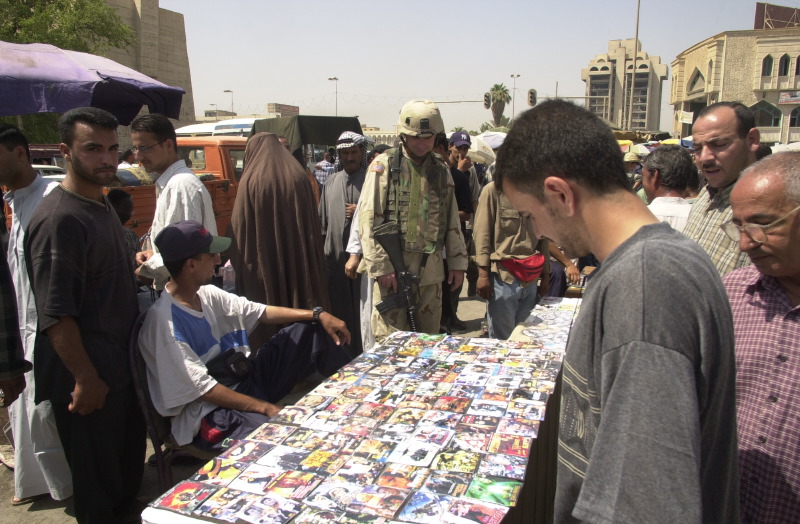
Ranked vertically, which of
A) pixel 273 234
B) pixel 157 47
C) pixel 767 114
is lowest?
pixel 273 234

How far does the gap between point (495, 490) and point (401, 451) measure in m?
0.32

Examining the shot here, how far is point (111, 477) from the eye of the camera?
2.36 metres

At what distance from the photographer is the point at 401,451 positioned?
1.62 meters

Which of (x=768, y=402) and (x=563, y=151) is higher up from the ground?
(x=563, y=151)

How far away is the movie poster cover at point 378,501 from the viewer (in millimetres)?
1351

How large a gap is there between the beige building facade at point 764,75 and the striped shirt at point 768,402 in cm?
4787

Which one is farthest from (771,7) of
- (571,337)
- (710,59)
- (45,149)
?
(571,337)

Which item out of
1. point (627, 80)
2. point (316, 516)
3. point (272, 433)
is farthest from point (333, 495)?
point (627, 80)

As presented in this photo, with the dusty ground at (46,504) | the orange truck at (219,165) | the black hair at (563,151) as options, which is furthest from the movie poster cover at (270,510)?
the orange truck at (219,165)

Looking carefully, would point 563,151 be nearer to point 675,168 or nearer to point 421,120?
point 421,120

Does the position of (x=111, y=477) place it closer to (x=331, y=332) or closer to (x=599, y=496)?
(x=331, y=332)

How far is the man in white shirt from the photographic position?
327cm

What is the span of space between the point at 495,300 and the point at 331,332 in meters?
1.48

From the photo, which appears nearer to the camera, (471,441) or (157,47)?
(471,441)
